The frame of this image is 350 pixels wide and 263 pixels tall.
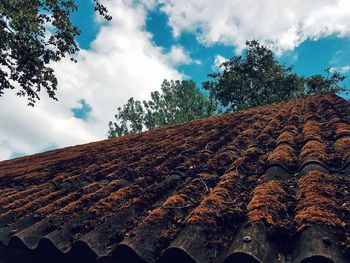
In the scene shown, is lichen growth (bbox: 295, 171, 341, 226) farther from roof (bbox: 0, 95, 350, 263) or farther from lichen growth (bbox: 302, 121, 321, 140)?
Result: lichen growth (bbox: 302, 121, 321, 140)

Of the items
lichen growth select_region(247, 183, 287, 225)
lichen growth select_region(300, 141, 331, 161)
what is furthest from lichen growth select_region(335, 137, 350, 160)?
lichen growth select_region(247, 183, 287, 225)

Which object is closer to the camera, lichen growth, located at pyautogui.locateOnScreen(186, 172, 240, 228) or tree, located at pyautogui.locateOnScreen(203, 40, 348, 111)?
lichen growth, located at pyautogui.locateOnScreen(186, 172, 240, 228)

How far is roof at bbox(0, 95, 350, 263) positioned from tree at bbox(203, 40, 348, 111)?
27.6m

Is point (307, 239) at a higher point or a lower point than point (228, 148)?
lower

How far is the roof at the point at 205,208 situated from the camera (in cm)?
189

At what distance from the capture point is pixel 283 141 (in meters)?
4.02

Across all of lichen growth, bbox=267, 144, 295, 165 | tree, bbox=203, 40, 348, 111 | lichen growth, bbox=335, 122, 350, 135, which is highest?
tree, bbox=203, 40, 348, 111

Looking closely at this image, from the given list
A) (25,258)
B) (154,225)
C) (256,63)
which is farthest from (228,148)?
(256,63)

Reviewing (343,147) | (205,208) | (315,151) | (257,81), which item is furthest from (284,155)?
(257,81)

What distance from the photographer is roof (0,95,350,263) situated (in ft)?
6.19

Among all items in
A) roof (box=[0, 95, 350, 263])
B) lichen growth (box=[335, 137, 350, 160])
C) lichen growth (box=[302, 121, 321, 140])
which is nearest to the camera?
roof (box=[0, 95, 350, 263])

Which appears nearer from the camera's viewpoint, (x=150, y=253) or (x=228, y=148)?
(x=150, y=253)

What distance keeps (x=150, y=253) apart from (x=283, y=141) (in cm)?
262

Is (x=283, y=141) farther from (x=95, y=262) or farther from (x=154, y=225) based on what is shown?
(x=95, y=262)
